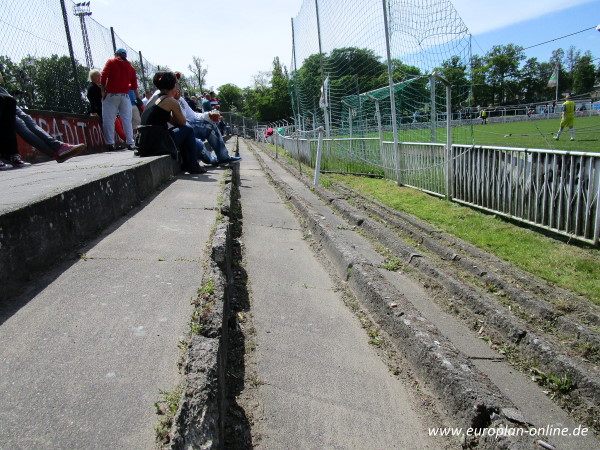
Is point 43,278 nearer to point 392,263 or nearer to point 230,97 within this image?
point 392,263

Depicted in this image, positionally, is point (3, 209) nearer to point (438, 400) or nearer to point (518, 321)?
point (438, 400)

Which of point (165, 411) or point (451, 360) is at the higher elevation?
point (165, 411)

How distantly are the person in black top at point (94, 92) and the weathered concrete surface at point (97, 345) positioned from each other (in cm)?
752

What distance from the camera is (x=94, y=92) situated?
9594mm

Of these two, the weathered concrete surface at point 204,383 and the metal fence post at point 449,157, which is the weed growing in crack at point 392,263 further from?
the metal fence post at point 449,157

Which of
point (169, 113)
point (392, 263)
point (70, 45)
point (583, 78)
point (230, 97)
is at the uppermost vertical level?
point (230, 97)

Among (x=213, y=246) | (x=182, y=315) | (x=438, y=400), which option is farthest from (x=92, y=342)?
(x=438, y=400)

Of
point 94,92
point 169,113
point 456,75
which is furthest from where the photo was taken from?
point 94,92

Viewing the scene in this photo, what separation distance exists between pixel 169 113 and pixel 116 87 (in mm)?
2282

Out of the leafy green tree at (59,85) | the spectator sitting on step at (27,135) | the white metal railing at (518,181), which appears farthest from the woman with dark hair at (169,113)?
the white metal railing at (518,181)

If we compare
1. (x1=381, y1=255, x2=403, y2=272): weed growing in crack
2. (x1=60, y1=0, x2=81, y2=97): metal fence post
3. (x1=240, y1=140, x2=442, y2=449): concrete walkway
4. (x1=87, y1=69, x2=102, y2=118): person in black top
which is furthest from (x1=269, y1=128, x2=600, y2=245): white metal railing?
(x1=60, y1=0, x2=81, y2=97): metal fence post

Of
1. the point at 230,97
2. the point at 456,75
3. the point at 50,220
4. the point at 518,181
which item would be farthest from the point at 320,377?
the point at 230,97

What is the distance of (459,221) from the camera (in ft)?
19.7

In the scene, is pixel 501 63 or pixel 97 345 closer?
pixel 97 345
